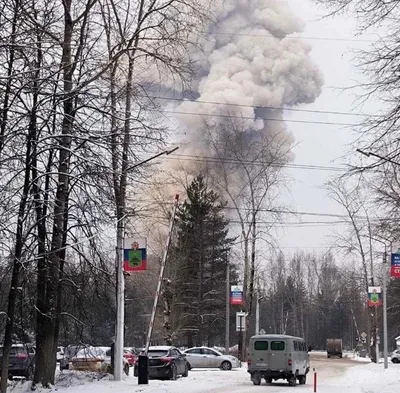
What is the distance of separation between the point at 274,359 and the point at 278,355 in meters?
0.24

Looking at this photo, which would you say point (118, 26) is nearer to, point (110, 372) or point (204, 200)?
point (110, 372)

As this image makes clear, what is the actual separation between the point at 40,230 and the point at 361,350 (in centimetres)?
7587

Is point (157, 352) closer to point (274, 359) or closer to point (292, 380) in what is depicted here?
point (274, 359)

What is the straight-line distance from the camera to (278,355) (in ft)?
104

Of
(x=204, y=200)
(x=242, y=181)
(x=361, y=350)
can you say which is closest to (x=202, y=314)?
(x=204, y=200)

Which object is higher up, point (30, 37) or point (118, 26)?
point (118, 26)

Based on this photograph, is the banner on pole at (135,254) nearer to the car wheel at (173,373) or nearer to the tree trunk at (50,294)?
the tree trunk at (50,294)

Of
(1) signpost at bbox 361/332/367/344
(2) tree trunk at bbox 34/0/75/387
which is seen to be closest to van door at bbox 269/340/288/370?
(2) tree trunk at bbox 34/0/75/387

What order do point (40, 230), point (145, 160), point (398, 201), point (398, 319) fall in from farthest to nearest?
point (398, 319) < point (398, 201) < point (145, 160) < point (40, 230)

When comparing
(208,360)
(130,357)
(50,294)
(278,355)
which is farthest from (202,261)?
(50,294)

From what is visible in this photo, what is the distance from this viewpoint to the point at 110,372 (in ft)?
96.4

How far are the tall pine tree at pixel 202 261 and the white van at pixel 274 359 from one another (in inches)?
1281

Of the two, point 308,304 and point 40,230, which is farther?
point 308,304

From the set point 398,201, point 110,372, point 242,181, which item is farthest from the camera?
point 242,181
